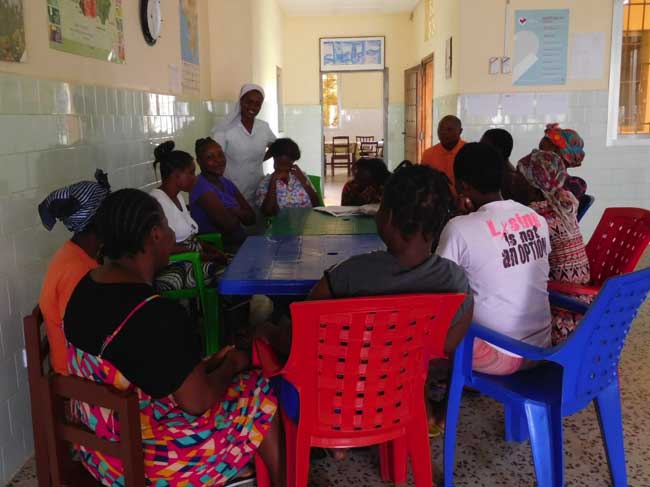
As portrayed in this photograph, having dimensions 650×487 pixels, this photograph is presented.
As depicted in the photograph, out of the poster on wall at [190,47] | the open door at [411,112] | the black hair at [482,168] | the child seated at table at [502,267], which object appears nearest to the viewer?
the child seated at table at [502,267]

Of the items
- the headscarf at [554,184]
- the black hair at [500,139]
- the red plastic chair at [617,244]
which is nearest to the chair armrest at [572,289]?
the red plastic chair at [617,244]

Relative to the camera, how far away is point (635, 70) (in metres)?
5.71

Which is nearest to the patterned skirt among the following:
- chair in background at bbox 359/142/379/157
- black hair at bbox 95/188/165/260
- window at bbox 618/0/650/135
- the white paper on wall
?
black hair at bbox 95/188/165/260

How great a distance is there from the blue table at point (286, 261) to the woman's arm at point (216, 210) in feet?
2.34

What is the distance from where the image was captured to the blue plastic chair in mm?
1691

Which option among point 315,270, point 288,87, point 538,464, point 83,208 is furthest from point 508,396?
point 288,87

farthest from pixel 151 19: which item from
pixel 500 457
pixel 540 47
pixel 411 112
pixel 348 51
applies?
pixel 348 51

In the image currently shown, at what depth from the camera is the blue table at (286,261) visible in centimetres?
203

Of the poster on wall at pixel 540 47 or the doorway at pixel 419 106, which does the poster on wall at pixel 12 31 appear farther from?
the doorway at pixel 419 106

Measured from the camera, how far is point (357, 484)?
6.87 feet

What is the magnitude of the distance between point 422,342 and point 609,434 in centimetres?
79

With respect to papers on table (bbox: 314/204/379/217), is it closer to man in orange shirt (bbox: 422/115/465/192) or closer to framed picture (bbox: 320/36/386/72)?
man in orange shirt (bbox: 422/115/465/192)

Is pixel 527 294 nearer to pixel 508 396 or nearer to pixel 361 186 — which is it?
pixel 508 396

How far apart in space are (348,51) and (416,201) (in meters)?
8.51
